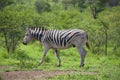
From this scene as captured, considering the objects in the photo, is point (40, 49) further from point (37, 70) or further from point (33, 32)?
point (37, 70)

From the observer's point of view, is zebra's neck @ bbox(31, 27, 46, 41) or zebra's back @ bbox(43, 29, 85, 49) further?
zebra's neck @ bbox(31, 27, 46, 41)

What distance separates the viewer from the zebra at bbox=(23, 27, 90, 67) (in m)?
13.8

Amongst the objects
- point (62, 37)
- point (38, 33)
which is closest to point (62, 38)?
point (62, 37)

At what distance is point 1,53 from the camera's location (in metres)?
16.8

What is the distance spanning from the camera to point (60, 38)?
14117 millimetres

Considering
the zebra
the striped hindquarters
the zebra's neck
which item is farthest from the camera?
the zebra's neck

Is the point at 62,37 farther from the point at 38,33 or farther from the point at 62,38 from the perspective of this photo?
the point at 38,33

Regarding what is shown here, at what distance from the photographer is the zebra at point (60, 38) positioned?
13.8 metres

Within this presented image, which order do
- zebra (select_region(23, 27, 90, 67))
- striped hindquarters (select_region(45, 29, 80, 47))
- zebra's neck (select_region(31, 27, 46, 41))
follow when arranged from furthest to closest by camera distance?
1. zebra's neck (select_region(31, 27, 46, 41))
2. striped hindquarters (select_region(45, 29, 80, 47))
3. zebra (select_region(23, 27, 90, 67))

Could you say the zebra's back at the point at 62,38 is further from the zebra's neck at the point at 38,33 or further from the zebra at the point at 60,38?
the zebra's neck at the point at 38,33

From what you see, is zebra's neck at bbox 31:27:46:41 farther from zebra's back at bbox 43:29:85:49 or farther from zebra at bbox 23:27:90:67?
A: zebra's back at bbox 43:29:85:49

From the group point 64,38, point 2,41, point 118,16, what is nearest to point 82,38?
point 64,38

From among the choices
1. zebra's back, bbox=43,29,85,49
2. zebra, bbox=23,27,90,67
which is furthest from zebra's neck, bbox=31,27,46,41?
zebra's back, bbox=43,29,85,49

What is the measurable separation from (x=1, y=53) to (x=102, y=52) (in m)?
7.20
